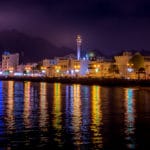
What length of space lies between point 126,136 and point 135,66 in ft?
258

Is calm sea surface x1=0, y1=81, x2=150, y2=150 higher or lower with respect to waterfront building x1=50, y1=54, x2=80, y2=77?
lower

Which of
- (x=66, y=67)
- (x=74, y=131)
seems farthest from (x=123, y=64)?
(x=74, y=131)

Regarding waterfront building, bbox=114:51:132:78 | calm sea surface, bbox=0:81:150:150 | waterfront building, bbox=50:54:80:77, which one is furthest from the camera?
waterfront building, bbox=50:54:80:77

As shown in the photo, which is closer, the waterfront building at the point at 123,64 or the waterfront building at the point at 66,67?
the waterfront building at the point at 123,64

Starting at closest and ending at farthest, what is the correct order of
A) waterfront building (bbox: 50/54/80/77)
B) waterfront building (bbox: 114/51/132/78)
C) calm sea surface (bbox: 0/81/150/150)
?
calm sea surface (bbox: 0/81/150/150)
waterfront building (bbox: 114/51/132/78)
waterfront building (bbox: 50/54/80/77)

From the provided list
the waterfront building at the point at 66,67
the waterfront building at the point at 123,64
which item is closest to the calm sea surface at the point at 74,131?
the waterfront building at the point at 123,64

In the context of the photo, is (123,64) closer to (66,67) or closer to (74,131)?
(66,67)

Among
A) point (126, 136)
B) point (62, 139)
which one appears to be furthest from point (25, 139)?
point (126, 136)

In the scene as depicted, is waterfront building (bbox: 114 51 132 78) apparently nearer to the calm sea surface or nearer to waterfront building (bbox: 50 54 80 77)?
waterfront building (bbox: 50 54 80 77)

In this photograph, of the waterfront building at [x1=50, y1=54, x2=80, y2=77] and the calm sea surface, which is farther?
the waterfront building at [x1=50, y1=54, x2=80, y2=77]

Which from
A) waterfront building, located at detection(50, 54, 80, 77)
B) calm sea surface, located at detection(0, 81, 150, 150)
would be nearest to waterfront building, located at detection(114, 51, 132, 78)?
waterfront building, located at detection(50, 54, 80, 77)

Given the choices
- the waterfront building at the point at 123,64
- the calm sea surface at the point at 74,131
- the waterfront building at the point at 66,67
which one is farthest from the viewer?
the waterfront building at the point at 66,67

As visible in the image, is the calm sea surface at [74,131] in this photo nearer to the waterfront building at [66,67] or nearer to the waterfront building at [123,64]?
the waterfront building at [123,64]

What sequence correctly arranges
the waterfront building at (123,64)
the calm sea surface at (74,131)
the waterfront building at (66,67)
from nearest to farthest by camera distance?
the calm sea surface at (74,131)
the waterfront building at (123,64)
the waterfront building at (66,67)
